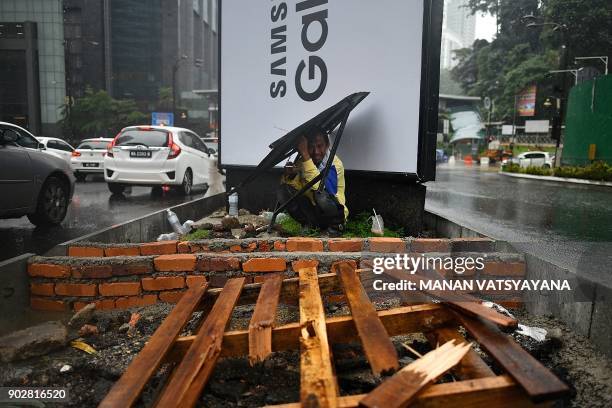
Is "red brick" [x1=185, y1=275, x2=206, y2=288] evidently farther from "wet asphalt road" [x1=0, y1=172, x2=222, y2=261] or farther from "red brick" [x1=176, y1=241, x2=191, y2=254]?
"wet asphalt road" [x1=0, y1=172, x2=222, y2=261]

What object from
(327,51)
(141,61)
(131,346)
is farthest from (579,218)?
(141,61)

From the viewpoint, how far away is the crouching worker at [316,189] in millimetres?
4824

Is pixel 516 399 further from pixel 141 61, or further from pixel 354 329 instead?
pixel 141 61

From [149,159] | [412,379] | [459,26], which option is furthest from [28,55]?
[459,26]

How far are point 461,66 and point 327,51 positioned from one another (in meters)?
74.3

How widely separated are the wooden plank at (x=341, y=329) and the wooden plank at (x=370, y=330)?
8 cm

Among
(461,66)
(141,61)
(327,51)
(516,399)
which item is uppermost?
(461,66)

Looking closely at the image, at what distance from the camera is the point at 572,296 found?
288 cm

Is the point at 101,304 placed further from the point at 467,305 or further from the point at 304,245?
the point at 467,305

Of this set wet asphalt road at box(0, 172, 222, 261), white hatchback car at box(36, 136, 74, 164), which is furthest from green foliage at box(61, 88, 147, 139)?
wet asphalt road at box(0, 172, 222, 261)

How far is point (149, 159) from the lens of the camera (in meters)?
10.5

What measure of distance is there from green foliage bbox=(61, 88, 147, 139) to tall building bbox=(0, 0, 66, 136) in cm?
1280

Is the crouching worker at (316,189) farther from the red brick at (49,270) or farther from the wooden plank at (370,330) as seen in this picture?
the red brick at (49,270)

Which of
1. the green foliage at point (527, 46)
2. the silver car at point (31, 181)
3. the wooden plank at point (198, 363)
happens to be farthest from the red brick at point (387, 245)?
the green foliage at point (527, 46)
